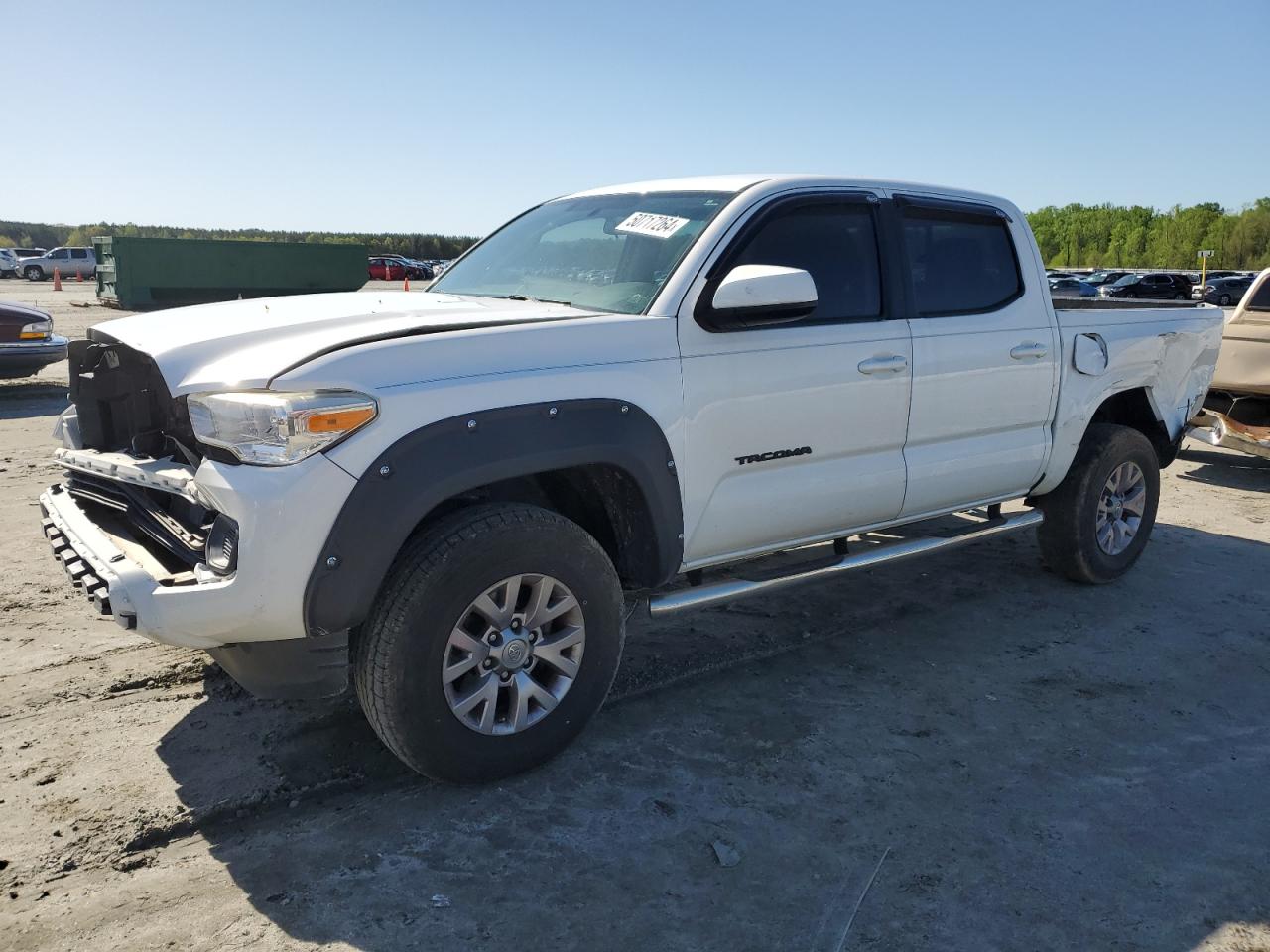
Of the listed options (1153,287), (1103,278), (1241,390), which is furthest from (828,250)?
(1103,278)

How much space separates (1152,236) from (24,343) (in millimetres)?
78224

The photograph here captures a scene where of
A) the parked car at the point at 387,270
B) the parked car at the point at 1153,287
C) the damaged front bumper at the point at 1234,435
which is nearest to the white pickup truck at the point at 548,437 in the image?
the damaged front bumper at the point at 1234,435

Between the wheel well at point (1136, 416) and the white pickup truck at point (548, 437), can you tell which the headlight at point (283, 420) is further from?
the wheel well at point (1136, 416)

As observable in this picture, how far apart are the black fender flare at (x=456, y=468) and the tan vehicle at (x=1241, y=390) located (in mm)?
6362

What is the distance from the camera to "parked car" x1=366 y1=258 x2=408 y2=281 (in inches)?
2090

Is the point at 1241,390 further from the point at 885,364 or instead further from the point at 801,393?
the point at 801,393

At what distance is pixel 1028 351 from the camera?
15.4 feet

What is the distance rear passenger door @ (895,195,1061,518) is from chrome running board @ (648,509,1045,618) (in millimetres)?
162

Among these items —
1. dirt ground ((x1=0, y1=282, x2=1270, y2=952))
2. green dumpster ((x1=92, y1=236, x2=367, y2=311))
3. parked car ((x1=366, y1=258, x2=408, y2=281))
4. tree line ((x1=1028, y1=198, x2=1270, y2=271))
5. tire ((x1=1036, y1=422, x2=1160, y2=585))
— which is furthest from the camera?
tree line ((x1=1028, y1=198, x2=1270, y2=271))

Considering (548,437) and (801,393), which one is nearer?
(548,437)

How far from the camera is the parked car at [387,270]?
53.1 metres

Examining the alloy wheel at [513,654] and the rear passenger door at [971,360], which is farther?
the rear passenger door at [971,360]

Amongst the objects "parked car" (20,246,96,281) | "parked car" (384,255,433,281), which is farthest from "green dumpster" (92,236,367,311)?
"parked car" (384,255,433,281)

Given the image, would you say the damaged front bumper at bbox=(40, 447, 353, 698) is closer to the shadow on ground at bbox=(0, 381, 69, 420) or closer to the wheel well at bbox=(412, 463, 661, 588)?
the wheel well at bbox=(412, 463, 661, 588)
